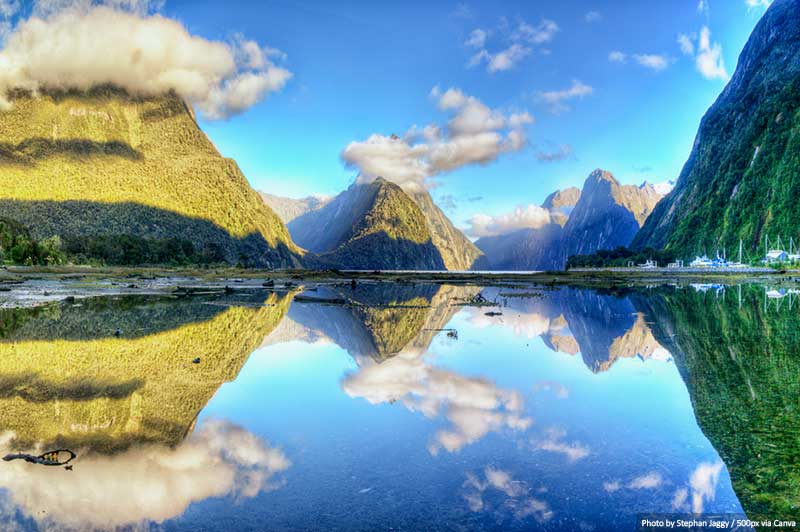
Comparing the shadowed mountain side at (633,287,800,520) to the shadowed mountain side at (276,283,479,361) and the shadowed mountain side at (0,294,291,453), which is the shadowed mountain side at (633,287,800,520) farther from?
the shadowed mountain side at (276,283,479,361)

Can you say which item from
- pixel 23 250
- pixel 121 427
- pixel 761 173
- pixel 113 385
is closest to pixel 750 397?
pixel 121 427

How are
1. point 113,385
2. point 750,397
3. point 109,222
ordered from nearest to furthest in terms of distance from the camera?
point 750,397 < point 113,385 < point 109,222

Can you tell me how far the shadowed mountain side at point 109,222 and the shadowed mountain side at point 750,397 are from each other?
161 meters

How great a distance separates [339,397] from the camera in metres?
15.4

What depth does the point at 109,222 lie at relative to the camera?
169875mm

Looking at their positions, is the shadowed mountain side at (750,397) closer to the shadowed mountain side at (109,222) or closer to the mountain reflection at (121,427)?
the mountain reflection at (121,427)

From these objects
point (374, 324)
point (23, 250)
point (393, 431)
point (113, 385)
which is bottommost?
point (113, 385)

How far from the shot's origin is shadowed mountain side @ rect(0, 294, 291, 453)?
11.7m

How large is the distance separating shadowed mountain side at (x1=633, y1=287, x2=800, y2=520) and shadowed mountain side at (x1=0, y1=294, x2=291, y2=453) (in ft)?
40.2

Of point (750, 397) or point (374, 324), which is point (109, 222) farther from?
point (750, 397)

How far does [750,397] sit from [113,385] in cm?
2041

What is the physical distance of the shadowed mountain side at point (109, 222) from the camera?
158m

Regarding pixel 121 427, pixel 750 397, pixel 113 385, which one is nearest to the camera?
pixel 121 427

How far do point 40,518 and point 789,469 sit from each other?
13.6m
